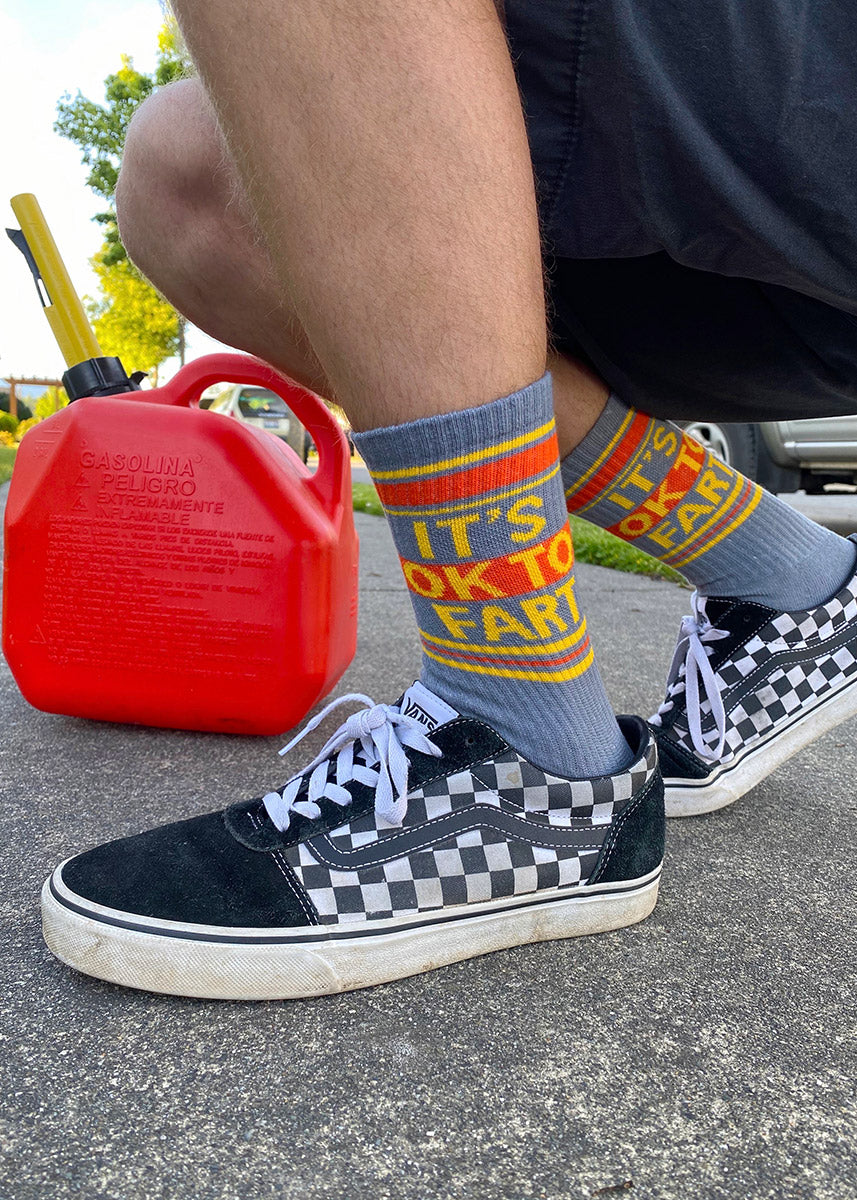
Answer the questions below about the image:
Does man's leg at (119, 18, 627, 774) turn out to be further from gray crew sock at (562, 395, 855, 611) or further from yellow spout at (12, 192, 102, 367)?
yellow spout at (12, 192, 102, 367)

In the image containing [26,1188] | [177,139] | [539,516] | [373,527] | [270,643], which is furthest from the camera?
[373,527]

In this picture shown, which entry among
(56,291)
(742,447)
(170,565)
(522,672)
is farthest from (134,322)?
(522,672)

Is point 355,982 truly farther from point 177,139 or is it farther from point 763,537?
point 177,139

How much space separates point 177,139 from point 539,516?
0.65 meters

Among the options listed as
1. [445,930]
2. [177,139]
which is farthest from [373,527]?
[445,930]

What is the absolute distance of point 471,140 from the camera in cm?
58

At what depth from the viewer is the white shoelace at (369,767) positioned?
0.73 meters

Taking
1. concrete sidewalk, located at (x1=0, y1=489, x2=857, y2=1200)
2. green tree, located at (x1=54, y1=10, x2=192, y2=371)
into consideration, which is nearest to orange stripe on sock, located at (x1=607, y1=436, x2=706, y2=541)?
concrete sidewalk, located at (x1=0, y1=489, x2=857, y2=1200)

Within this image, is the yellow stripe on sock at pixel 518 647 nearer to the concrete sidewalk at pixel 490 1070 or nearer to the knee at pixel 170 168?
the concrete sidewalk at pixel 490 1070

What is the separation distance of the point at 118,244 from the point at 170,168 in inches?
458

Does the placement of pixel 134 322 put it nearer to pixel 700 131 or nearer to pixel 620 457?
pixel 620 457

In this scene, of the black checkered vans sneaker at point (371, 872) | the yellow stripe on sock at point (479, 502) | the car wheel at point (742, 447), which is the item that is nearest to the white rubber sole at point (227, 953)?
the black checkered vans sneaker at point (371, 872)

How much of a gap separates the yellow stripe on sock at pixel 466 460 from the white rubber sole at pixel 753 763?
53 cm

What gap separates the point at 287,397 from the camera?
130 centimetres
